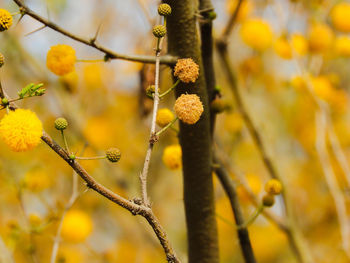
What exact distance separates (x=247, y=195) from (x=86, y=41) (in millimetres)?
1510

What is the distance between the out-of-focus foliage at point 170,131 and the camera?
271 cm

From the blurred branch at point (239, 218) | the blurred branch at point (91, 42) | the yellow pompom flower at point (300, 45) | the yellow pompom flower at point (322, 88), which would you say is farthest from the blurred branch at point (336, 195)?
the blurred branch at point (91, 42)

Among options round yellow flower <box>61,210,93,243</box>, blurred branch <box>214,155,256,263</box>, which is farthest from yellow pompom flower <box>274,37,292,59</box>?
round yellow flower <box>61,210,93,243</box>

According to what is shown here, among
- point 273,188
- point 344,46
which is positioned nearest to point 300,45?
point 344,46

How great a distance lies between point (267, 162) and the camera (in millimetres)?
2459

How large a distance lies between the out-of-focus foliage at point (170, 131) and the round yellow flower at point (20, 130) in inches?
50.8

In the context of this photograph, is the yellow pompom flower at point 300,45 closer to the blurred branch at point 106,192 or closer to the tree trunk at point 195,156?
the tree trunk at point 195,156

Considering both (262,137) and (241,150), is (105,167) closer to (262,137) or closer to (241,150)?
(262,137)

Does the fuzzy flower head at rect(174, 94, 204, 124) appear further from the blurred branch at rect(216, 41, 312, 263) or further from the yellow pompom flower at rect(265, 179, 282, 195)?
the blurred branch at rect(216, 41, 312, 263)

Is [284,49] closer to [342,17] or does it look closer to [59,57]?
[342,17]

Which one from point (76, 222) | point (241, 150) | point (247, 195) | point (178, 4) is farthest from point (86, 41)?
point (241, 150)

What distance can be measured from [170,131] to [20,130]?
82.1 inches

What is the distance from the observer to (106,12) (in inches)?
245

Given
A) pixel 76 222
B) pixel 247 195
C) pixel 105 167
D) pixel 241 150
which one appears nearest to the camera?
pixel 247 195
